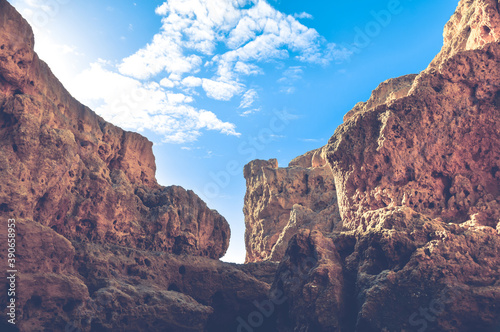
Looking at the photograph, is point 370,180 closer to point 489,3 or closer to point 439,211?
point 439,211

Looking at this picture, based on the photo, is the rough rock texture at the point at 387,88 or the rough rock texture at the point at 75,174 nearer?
the rough rock texture at the point at 75,174

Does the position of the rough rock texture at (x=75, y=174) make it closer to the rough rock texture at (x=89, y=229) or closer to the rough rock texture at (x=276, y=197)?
the rough rock texture at (x=89, y=229)

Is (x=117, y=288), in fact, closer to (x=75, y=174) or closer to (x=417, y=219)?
(x=75, y=174)

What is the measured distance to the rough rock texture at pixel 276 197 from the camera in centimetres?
4544

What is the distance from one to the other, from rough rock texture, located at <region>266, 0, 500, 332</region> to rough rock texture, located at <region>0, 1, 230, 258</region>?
33.2ft

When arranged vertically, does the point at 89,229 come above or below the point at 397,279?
above

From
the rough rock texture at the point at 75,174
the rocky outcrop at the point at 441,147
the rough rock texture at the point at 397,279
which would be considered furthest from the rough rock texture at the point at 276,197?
the rough rock texture at the point at 397,279

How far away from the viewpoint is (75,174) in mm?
22703

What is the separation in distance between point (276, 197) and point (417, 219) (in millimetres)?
30380

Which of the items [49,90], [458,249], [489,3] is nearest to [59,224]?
[49,90]

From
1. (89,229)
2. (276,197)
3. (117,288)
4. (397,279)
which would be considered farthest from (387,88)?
(117,288)

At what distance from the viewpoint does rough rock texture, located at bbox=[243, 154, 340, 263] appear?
45438 mm

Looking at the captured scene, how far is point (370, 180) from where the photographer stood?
23000 millimetres

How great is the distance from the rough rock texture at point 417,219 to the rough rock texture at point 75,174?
10.1 m
